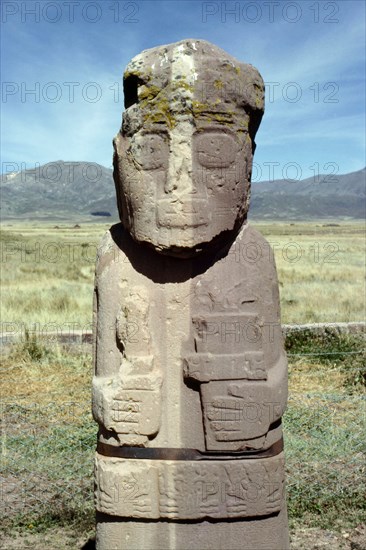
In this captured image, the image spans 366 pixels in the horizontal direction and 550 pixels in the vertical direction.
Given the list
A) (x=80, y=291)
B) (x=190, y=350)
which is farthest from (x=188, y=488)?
(x=80, y=291)

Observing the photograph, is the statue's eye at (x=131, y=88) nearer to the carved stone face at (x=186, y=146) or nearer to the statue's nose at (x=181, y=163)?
the carved stone face at (x=186, y=146)

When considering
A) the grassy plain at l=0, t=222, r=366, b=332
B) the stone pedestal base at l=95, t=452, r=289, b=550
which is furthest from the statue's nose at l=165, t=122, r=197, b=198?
the stone pedestal base at l=95, t=452, r=289, b=550

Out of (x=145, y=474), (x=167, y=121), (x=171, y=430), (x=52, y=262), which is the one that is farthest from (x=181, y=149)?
(x=52, y=262)

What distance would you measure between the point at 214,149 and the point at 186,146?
119 millimetres

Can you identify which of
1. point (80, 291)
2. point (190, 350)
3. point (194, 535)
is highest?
point (80, 291)

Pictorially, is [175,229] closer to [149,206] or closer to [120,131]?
[149,206]

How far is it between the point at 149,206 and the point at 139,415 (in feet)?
2.96

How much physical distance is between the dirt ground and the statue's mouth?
8.63 ft

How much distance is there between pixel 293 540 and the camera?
429cm

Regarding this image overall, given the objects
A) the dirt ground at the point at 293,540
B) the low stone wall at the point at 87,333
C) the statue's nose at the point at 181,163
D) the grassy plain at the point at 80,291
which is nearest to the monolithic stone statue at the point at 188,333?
the statue's nose at the point at 181,163

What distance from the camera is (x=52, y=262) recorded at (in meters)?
23.4

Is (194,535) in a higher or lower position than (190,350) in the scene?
lower

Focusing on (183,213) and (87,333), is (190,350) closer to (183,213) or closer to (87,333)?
(183,213)

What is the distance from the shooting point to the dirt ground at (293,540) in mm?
4184
